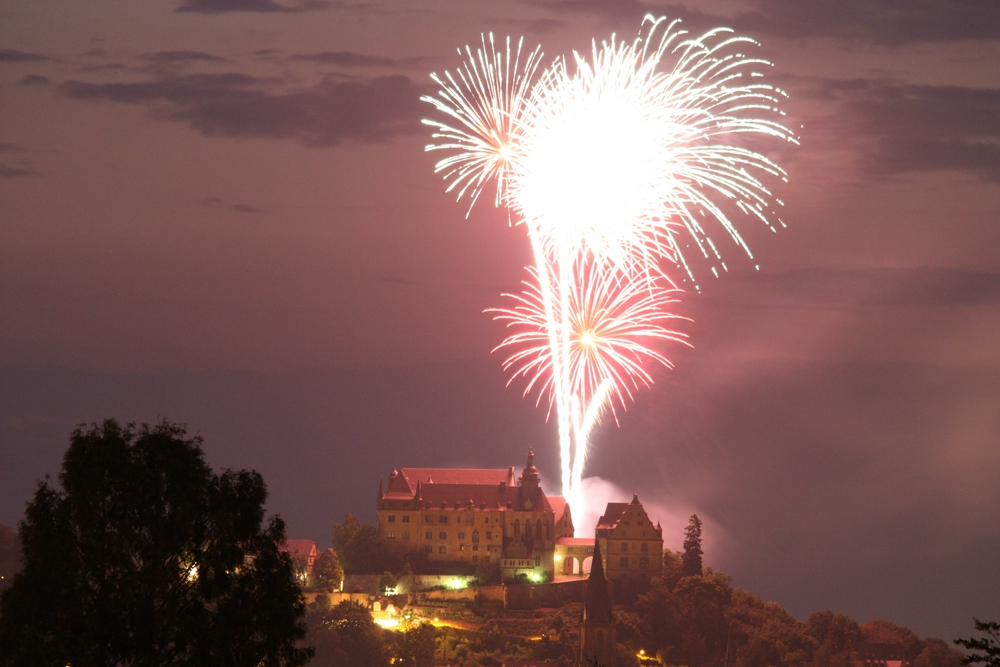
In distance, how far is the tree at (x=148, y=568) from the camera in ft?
146

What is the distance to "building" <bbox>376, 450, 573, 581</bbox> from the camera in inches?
5748

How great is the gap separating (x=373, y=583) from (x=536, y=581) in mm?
13820

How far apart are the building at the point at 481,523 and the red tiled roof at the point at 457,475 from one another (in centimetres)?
330

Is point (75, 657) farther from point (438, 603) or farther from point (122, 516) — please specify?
point (438, 603)

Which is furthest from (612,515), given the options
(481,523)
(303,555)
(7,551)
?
(7,551)

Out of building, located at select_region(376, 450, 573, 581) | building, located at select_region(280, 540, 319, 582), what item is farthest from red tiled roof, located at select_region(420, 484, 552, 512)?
building, located at select_region(280, 540, 319, 582)

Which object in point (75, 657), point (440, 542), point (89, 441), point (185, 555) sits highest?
point (440, 542)

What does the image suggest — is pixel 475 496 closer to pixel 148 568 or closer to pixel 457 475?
pixel 457 475

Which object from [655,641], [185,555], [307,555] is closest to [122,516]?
[185,555]

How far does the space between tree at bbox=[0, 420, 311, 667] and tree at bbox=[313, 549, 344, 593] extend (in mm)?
97470

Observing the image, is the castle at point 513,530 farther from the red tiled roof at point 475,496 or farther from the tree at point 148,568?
the tree at point 148,568

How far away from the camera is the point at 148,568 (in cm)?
4534

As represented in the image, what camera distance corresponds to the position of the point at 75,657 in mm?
44062

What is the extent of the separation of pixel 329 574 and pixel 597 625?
28163 millimetres
